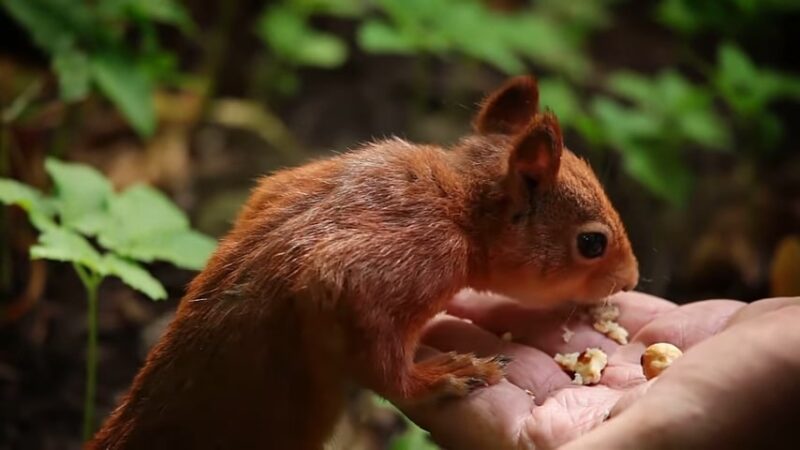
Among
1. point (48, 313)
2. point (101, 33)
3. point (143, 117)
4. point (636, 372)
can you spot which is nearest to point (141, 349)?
point (48, 313)

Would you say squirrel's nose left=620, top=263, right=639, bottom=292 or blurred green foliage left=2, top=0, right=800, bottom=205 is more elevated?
blurred green foliage left=2, top=0, right=800, bottom=205

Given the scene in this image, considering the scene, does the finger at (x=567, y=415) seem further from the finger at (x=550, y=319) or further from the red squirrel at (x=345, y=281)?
the finger at (x=550, y=319)

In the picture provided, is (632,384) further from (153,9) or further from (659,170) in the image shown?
(153,9)

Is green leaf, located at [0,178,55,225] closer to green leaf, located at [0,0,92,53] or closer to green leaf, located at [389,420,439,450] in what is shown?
green leaf, located at [0,0,92,53]

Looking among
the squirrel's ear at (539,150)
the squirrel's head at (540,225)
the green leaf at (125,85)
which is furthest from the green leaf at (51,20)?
the squirrel's ear at (539,150)

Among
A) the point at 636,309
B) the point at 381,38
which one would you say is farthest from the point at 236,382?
the point at 381,38

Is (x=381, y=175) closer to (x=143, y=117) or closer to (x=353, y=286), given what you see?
(x=353, y=286)

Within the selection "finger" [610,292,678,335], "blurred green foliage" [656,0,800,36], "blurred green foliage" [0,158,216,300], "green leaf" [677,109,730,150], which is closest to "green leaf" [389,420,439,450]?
"finger" [610,292,678,335]
